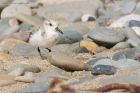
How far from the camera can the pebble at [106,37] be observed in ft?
28.0

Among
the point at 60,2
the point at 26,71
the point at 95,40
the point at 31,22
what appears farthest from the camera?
the point at 60,2

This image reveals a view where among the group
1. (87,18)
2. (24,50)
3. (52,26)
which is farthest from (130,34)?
(87,18)

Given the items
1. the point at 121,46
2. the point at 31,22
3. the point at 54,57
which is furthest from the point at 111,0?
the point at 54,57

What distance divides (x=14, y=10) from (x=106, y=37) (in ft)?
13.8

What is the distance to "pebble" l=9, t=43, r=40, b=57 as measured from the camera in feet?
26.6

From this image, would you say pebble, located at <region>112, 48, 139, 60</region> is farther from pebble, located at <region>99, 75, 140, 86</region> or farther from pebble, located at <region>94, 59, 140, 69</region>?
pebble, located at <region>99, 75, 140, 86</region>

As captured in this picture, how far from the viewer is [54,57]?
6629 mm

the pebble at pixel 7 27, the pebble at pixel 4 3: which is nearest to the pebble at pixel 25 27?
the pebble at pixel 7 27

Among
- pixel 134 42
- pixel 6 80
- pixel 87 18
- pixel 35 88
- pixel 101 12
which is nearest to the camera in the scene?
pixel 35 88

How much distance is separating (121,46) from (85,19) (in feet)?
11.3

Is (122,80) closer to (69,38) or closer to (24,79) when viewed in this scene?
(24,79)

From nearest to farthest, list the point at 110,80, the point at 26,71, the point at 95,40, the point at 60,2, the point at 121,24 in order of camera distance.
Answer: the point at 110,80, the point at 26,71, the point at 95,40, the point at 121,24, the point at 60,2

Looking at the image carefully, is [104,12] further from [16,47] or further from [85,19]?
[16,47]

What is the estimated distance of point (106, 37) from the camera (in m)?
8.64
